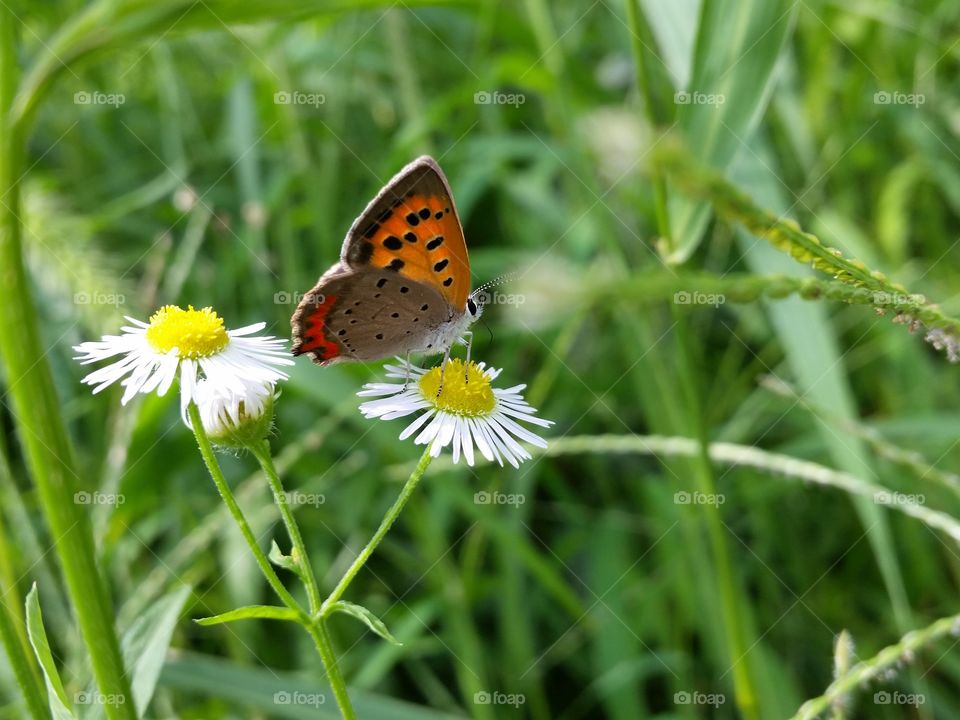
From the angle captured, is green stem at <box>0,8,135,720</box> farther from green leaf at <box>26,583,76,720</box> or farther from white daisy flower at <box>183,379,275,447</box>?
white daisy flower at <box>183,379,275,447</box>

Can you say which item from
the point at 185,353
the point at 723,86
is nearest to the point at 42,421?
the point at 185,353

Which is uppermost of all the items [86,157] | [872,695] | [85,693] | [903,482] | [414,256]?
[86,157]

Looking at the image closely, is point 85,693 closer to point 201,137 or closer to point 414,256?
point 414,256

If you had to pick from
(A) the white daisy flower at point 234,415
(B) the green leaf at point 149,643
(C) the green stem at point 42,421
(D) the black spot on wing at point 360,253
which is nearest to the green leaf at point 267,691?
(B) the green leaf at point 149,643

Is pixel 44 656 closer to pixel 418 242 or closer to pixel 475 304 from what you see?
pixel 418 242

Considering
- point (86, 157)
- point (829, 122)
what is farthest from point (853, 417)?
point (86, 157)

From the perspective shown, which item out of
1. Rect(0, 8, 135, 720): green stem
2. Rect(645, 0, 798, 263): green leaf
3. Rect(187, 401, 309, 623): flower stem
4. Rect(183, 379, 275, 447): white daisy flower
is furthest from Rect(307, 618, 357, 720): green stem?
Rect(645, 0, 798, 263): green leaf
